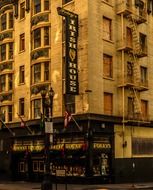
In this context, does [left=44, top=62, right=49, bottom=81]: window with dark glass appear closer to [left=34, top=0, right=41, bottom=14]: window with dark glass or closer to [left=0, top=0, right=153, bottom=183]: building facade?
[left=0, top=0, right=153, bottom=183]: building facade

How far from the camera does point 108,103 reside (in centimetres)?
3950

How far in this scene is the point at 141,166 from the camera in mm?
41656

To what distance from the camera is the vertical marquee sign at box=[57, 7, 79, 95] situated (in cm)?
3709

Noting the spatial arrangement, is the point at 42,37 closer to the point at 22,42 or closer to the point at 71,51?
the point at 22,42

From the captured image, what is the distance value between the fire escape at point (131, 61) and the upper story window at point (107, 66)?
109 cm

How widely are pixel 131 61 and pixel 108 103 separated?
16.7ft

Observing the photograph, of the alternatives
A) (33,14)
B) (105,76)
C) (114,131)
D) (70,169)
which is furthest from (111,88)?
(33,14)

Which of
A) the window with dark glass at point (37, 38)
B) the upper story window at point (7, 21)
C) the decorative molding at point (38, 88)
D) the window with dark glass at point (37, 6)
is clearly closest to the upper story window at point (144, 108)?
the decorative molding at point (38, 88)

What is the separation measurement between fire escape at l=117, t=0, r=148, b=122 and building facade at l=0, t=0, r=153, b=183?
9cm

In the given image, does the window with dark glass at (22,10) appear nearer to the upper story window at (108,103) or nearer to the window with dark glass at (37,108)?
the window with dark glass at (37,108)

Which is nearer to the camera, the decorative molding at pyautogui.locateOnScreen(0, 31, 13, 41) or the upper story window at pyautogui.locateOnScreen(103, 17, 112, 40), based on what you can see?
the upper story window at pyautogui.locateOnScreen(103, 17, 112, 40)

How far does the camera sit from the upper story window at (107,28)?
131 feet

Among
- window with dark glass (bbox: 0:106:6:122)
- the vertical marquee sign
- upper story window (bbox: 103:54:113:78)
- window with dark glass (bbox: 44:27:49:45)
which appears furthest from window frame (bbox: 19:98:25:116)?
upper story window (bbox: 103:54:113:78)

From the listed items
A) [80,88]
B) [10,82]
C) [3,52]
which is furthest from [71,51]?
[3,52]
